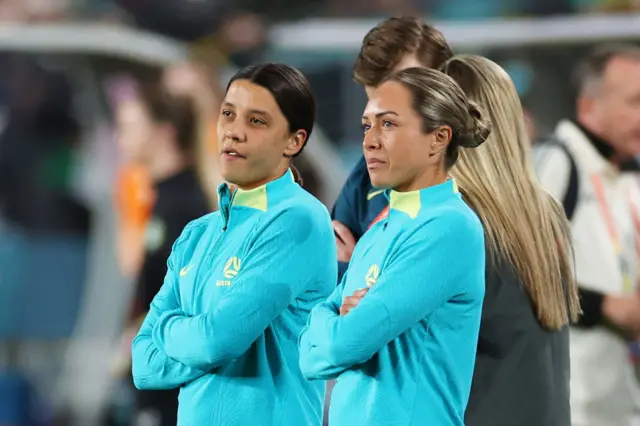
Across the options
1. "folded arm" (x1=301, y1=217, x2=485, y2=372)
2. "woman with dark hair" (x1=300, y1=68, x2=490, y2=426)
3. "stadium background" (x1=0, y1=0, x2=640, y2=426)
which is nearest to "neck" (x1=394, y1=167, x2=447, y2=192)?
"woman with dark hair" (x1=300, y1=68, x2=490, y2=426)

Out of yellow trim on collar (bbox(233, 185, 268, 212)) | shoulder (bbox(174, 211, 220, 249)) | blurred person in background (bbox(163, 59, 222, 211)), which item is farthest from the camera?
blurred person in background (bbox(163, 59, 222, 211))

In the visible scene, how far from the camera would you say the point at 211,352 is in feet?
7.55

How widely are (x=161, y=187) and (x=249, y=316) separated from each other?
2637mm

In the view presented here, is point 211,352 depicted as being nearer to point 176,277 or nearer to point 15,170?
point 176,277

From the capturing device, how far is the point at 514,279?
2518 mm

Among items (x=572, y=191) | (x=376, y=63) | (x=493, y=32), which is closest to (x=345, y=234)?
(x=376, y=63)

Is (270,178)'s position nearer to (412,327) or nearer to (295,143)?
(295,143)

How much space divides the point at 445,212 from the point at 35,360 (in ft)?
14.6

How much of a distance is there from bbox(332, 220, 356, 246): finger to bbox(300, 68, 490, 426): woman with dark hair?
51 centimetres

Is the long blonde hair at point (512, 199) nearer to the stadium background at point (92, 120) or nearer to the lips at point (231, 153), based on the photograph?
the lips at point (231, 153)

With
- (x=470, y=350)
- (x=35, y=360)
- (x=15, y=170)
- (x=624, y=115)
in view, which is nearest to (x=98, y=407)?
(x=35, y=360)

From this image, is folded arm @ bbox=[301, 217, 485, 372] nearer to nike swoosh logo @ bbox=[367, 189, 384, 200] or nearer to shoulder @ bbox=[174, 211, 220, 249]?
shoulder @ bbox=[174, 211, 220, 249]

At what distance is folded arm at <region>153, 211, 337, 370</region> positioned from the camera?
2.30 meters

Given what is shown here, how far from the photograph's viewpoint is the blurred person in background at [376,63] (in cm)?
285
